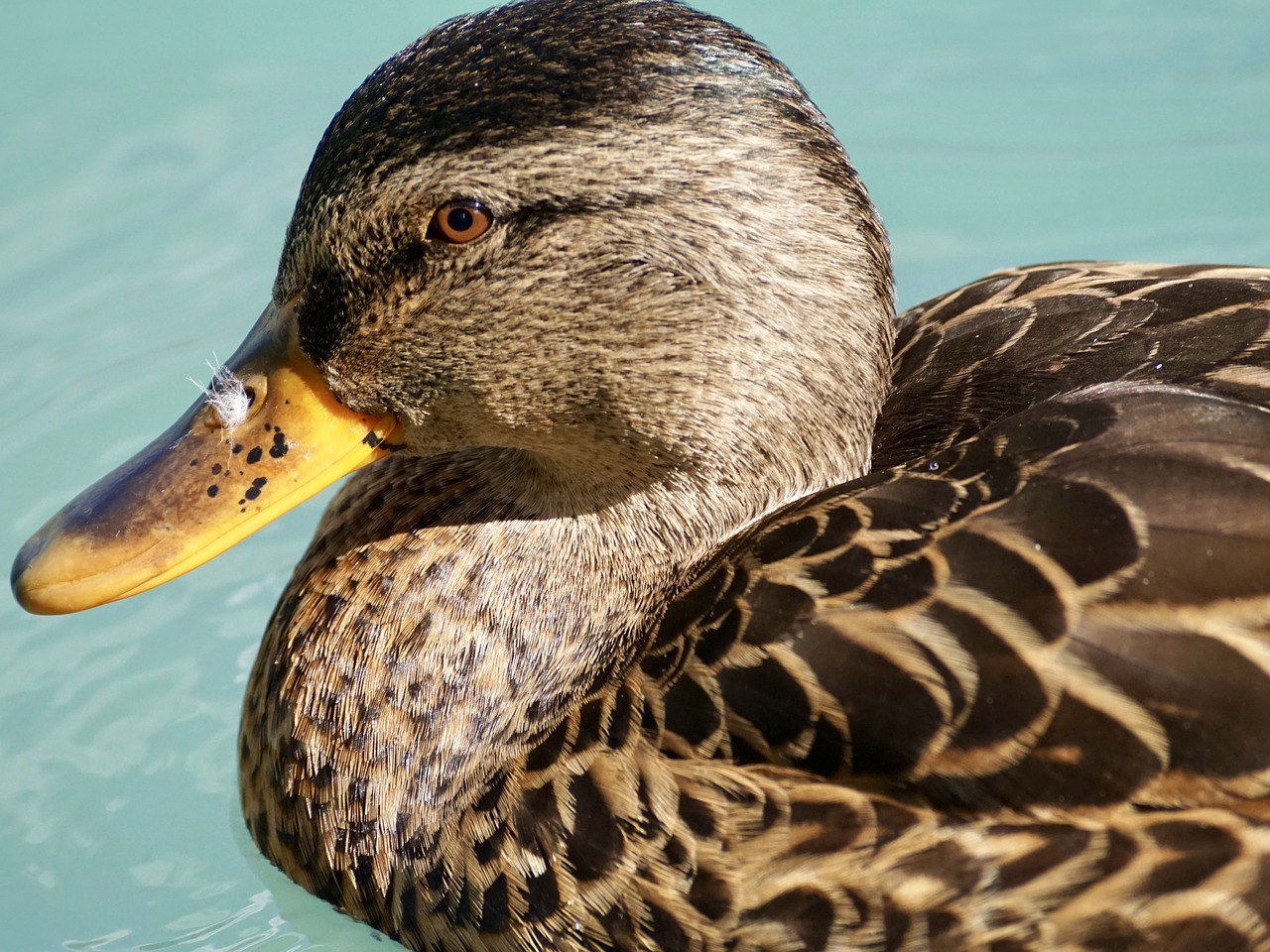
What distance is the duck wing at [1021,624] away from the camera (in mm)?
2246

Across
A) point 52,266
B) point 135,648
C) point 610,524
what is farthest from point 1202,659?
point 52,266

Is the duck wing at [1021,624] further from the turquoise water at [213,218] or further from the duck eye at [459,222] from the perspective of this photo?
the turquoise water at [213,218]

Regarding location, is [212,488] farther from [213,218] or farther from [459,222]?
[213,218]

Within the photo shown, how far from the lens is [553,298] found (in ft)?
8.62

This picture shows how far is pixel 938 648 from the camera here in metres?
2.33

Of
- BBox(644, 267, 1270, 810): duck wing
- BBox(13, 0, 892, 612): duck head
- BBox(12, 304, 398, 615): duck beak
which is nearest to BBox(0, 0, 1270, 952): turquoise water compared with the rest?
BBox(12, 304, 398, 615): duck beak

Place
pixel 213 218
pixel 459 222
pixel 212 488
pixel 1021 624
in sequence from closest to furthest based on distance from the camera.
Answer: pixel 1021 624 < pixel 459 222 < pixel 212 488 < pixel 213 218

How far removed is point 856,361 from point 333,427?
0.91 meters

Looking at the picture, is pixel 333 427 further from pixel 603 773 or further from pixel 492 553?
pixel 603 773

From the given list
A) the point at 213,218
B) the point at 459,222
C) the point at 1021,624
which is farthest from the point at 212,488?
the point at 213,218

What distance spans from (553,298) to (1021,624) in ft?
3.01

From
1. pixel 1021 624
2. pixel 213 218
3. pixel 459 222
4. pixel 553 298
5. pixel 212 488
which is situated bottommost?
pixel 1021 624

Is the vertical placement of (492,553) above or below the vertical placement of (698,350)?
below

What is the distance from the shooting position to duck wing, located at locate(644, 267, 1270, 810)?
225 cm
